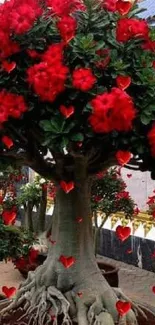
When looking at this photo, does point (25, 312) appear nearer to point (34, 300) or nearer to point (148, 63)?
point (34, 300)

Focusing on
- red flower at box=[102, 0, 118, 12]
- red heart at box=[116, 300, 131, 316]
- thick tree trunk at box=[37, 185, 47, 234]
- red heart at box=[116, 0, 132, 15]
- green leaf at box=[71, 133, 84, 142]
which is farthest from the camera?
thick tree trunk at box=[37, 185, 47, 234]

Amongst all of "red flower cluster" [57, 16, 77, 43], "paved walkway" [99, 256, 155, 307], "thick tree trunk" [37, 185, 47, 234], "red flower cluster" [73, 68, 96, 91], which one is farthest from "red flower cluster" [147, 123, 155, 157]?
"thick tree trunk" [37, 185, 47, 234]

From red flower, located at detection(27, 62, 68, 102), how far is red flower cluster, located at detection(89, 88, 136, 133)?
17 centimetres

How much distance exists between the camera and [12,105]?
2.49 m

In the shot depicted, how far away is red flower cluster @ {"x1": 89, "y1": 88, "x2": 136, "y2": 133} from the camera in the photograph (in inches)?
91.0

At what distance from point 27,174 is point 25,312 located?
7644mm

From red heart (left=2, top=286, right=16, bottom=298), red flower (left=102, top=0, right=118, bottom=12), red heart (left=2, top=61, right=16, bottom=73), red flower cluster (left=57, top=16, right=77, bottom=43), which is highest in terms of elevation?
red flower (left=102, top=0, right=118, bottom=12)

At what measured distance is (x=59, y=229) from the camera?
336 centimetres

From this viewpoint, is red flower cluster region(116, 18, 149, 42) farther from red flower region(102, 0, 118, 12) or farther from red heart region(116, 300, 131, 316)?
Result: red heart region(116, 300, 131, 316)

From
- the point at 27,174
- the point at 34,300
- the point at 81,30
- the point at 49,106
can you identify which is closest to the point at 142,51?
the point at 81,30

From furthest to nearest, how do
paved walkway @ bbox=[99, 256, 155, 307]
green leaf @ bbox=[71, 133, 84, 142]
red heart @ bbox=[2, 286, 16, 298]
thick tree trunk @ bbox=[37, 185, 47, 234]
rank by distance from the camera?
thick tree trunk @ bbox=[37, 185, 47, 234]
paved walkway @ bbox=[99, 256, 155, 307]
red heart @ bbox=[2, 286, 16, 298]
green leaf @ bbox=[71, 133, 84, 142]

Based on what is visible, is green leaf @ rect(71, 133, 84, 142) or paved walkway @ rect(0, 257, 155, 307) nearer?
green leaf @ rect(71, 133, 84, 142)

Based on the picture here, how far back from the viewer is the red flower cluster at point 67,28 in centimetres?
247

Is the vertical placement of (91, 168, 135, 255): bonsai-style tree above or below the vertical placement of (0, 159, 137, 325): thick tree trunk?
above
